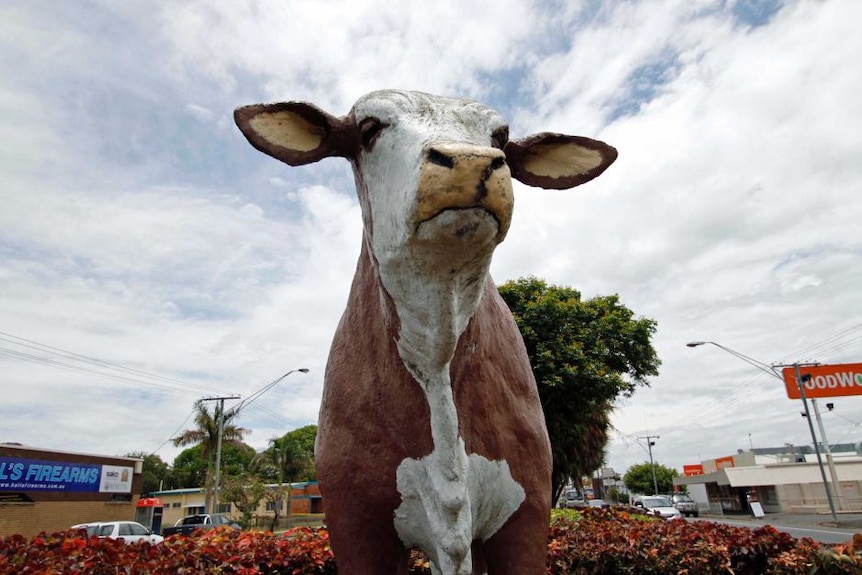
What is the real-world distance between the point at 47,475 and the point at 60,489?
3.01 ft

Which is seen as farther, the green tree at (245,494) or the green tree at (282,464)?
the green tree at (282,464)

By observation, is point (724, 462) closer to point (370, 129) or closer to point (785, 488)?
point (785, 488)

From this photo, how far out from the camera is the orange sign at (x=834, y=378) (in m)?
27.1

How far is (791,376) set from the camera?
27.1 metres

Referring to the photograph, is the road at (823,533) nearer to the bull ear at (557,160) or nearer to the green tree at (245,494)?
the bull ear at (557,160)

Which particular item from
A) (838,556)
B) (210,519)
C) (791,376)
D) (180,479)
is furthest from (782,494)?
(180,479)

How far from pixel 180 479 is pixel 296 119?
Result: 6654 centimetres

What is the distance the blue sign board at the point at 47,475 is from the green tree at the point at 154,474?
3644 centimetres

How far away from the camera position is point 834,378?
27406mm

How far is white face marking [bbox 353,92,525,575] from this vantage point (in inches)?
69.6

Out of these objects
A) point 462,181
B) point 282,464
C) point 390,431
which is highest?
point 282,464

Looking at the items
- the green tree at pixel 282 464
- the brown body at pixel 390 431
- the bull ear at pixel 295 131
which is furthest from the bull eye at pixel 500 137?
the green tree at pixel 282 464

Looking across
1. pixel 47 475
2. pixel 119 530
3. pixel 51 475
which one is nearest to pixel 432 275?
pixel 119 530

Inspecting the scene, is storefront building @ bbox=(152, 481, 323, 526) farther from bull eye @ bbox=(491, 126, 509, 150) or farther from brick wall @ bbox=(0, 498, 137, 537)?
bull eye @ bbox=(491, 126, 509, 150)
